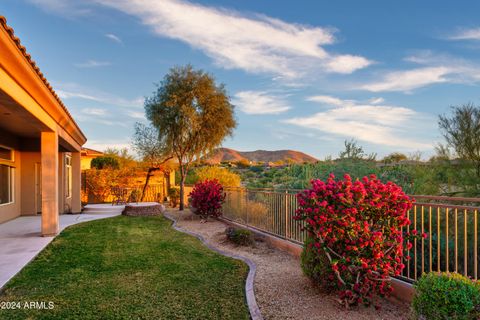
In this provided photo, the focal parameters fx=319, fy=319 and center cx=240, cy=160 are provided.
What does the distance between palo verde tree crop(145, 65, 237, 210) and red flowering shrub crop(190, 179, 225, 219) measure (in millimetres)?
3711

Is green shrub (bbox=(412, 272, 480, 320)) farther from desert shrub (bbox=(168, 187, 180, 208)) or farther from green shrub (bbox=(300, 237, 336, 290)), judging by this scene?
desert shrub (bbox=(168, 187, 180, 208))

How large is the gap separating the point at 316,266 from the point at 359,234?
0.73 meters

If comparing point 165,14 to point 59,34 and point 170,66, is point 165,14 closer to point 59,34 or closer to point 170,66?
point 59,34

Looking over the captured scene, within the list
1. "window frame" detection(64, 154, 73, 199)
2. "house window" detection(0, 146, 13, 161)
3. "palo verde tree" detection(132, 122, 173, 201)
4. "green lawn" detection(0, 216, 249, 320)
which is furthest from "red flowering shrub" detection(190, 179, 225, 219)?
"palo verde tree" detection(132, 122, 173, 201)

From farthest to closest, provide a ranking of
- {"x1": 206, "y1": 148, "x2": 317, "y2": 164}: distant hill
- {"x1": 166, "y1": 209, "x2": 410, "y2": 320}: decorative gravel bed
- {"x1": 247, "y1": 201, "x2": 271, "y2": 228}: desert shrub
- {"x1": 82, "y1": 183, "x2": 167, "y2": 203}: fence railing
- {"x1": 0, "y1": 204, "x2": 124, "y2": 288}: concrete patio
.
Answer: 1. {"x1": 206, "y1": 148, "x2": 317, "y2": 164}: distant hill
2. {"x1": 82, "y1": 183, "x2": 167, "y2": 203}: fence railing
3. {"x1": 247, "y1": 201, "x2": 271, "y2": 228}: desert shrub
4. {"x1": 0, "y1": 204, "x2": 124, "y2": 288}: concrete patio
5. {"x1": 166, "y1": 209, "x2": 410, "y2": 320}: decorative gravel bed

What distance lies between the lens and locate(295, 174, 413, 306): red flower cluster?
3.48 metres

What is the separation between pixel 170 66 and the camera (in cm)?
1412

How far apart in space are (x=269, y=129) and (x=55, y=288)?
676 inches

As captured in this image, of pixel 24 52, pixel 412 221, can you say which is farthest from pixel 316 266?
pixel 24 52

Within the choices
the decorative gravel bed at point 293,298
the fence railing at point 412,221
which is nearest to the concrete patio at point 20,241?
the decorative gravel bed at point 293,298

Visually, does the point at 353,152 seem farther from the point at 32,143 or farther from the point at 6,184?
the point at 32,143

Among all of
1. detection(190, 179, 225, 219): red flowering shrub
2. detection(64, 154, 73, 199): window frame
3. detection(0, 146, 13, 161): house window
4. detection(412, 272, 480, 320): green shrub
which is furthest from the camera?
detection(64, 154, 73, 199): window frame

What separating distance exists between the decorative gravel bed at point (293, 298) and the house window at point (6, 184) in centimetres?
884

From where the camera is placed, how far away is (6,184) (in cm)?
1083
